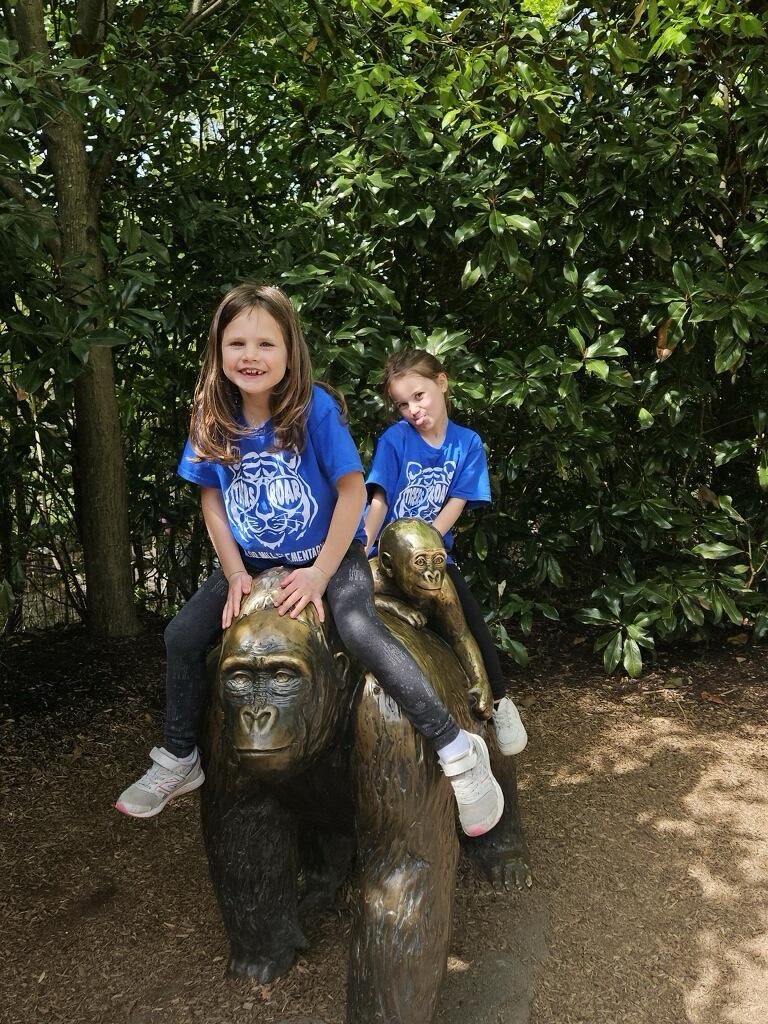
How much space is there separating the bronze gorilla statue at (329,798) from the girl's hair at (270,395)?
362 mm

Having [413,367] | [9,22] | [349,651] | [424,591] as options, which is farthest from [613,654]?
[9,22]

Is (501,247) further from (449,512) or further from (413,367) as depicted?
(449,512)

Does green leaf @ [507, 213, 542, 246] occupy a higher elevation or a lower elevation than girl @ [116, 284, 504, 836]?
higher

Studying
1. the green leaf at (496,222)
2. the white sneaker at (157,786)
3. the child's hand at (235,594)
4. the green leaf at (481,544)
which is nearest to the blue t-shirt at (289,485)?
the child's hand at (235,594)

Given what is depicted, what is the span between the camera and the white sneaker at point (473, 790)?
2379mm

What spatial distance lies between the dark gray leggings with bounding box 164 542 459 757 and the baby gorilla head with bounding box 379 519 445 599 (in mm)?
192

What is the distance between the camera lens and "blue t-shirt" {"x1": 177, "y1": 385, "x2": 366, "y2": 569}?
8.12ft

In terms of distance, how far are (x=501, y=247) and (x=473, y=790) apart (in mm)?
2799

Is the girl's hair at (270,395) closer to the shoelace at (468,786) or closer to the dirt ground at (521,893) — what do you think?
the shoelace at (468,786)

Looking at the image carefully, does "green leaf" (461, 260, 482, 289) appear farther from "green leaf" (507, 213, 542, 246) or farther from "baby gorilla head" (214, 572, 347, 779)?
"baby gorilla head" (214, 572, 347, 779)

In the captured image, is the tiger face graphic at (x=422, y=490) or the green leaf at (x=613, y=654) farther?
the green leaf at (x=613, y=654)

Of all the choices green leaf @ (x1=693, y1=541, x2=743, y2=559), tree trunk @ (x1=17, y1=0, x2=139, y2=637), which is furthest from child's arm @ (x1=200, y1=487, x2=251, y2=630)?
green leaf @ (x1=693, y1=541, x2=743, y2=559)

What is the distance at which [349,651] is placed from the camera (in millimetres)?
2432

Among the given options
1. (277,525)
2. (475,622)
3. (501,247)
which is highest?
(501,247)
